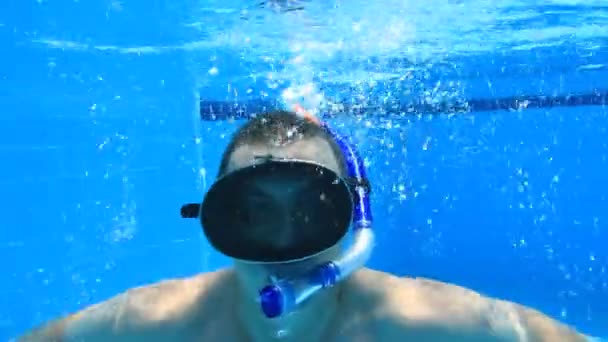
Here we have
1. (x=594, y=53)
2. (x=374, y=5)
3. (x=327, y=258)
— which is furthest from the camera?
(x=594, y=53)

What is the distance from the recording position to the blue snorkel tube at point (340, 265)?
231 cm

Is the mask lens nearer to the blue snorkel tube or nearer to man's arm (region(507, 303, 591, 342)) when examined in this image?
the blue snorkel tube

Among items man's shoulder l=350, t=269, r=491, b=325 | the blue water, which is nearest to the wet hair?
man's shoulder l=350, t=269, r=491, b=325

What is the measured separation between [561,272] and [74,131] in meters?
12.7

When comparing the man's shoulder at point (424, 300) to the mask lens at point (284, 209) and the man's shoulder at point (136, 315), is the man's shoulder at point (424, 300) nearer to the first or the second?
the mask lens at point (284, 209)

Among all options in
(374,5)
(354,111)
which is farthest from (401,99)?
(374,5)

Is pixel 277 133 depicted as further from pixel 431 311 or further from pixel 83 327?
pixel 83 327

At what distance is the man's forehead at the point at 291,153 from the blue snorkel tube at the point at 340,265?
0.15 meters

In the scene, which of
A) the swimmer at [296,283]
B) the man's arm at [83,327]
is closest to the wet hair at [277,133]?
the swimmer at [296,283]

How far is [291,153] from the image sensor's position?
2592mm

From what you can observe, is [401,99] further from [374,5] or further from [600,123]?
[374,5]

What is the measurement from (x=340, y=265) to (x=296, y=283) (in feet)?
0.58

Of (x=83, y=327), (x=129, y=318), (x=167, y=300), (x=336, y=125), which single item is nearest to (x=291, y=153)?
(x=167, y=300)

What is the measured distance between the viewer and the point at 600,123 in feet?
60.8
